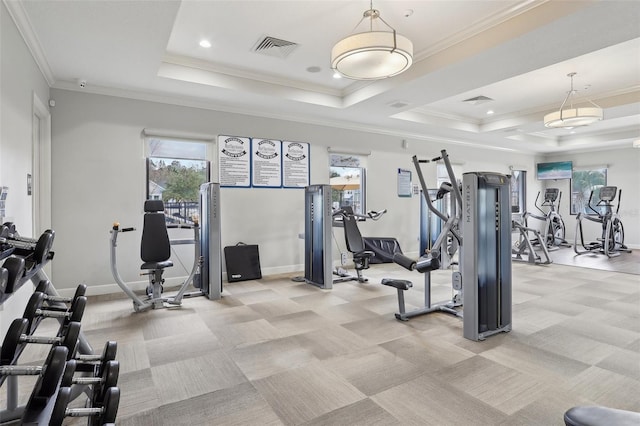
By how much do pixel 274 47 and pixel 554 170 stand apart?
34.0ft

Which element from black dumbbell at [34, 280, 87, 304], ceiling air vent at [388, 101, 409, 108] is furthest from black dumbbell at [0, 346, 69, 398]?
ceiling air vent at [388, 101, 409, 108]

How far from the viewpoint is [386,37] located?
301 cm

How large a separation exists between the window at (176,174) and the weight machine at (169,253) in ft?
1.89

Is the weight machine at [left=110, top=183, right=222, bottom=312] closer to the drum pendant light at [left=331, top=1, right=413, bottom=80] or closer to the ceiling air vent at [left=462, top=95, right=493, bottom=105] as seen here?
the drum pendant light at [left=331, top=1, right=413, bottom=80]

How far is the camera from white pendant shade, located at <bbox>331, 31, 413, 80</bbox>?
9.88 feet

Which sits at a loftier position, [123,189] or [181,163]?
[181,163]

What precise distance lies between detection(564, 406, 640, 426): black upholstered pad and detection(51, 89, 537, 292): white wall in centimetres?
538

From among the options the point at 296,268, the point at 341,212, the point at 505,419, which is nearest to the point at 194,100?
the point at 341,212

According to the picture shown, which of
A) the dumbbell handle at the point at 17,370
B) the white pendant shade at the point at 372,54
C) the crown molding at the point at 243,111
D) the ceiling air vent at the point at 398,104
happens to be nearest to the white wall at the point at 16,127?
the crown molding at the point at 243,111

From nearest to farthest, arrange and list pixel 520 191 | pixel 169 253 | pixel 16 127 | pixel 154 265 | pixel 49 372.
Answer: pixel 49 372 → pixel 16 127 → pixel 154 265 → pixel 169 253 → pixel 520 191

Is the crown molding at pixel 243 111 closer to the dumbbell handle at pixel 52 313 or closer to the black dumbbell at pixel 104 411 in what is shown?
the dumbbell handle at pixel 52 313

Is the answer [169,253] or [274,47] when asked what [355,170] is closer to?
[274,47]

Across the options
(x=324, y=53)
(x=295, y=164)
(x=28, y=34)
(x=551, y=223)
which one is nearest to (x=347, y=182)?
(x=295, y=164)

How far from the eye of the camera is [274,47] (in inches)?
A: 167
